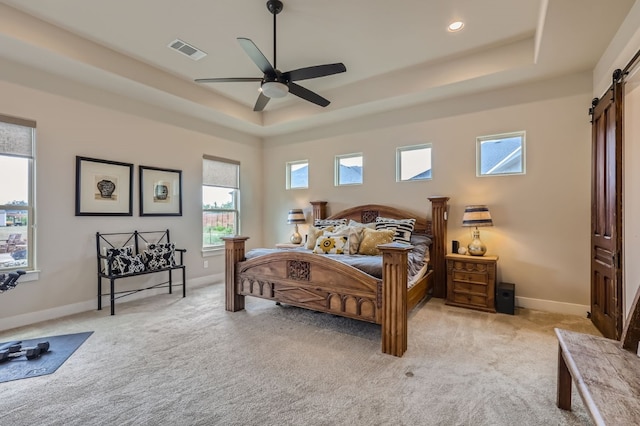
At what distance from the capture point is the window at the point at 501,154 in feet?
12.7

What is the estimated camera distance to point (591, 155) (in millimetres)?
3395

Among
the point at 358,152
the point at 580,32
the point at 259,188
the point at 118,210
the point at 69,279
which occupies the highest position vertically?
the point at 580,32

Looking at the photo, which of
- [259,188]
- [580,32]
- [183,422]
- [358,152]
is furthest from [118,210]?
[580,32]

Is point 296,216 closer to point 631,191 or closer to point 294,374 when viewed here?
point 294,374

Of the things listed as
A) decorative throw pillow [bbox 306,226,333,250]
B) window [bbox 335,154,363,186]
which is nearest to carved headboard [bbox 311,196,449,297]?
window [bbox 335,154,363,186]

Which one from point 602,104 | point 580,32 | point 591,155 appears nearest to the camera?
point 580,32

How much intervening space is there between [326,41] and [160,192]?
10.7 feet

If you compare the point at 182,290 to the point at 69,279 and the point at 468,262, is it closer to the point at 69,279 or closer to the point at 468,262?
the point at 69,279

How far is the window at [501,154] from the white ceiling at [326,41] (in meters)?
0.69

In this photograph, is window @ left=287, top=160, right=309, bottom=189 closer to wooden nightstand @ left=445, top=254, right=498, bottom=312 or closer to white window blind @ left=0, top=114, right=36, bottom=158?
wooden nightstand @ left=445, top=254, right=498, bottom=312

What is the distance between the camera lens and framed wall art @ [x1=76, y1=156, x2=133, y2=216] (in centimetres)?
370

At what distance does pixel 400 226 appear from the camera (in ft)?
13.5

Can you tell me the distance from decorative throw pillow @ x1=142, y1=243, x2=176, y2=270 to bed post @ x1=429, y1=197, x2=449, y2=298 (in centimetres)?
378

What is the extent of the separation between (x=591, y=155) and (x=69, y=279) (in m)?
6.42
